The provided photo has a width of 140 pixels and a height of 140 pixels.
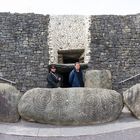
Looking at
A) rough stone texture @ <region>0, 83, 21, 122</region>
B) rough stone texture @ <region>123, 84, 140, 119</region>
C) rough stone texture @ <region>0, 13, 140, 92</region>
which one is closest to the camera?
rough stone texture @ <region>0, 83, 21, 122</region>

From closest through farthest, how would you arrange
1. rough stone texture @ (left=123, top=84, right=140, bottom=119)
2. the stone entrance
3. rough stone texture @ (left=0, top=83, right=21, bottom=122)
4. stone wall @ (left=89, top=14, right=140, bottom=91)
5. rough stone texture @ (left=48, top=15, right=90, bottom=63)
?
rough stone texture @ (left=0, top=83, right=21, bottom=122), rough stone texture @ (left=123, top=84, right=140, bottom=119), the stone entrance, stone wall @ (left=89, top=14, right=140, bottom=91), rough stone texture @ (left=48, top=15, right=90, bottom=63)

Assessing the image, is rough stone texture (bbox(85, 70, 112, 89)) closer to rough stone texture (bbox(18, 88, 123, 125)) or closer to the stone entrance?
the stone entrance

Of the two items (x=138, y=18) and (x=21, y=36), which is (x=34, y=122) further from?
(x=138, y=18)

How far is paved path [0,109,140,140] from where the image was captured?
240 inches

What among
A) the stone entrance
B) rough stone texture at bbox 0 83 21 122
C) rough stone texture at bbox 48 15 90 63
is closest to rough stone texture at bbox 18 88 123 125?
rough stone texture at bbox 0 83 21 122

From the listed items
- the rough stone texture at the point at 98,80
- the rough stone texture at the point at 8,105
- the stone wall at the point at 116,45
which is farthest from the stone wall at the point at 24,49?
the rough stone texture at the point at 8,105

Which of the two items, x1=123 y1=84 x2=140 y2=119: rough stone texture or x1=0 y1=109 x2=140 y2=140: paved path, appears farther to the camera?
x1=123 y1=84 x2=140 y2=119: rough stone texture

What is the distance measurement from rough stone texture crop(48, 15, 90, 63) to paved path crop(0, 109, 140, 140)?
8719mm

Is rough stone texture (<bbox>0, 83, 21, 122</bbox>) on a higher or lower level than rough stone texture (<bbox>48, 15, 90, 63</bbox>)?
lower

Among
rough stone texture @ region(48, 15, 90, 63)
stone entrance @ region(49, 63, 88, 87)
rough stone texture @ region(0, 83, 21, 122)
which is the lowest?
stone entrance @ region(49, 63, 88, 87)

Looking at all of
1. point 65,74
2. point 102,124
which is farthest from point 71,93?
point 65,74

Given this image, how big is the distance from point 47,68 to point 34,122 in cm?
796

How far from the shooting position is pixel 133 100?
7.33m

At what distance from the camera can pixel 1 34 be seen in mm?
15664
